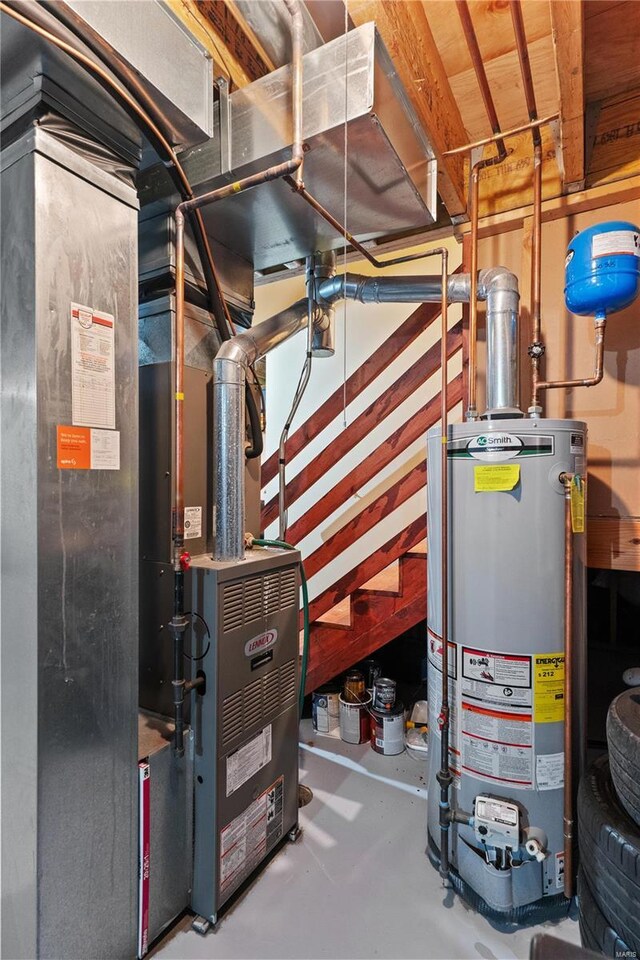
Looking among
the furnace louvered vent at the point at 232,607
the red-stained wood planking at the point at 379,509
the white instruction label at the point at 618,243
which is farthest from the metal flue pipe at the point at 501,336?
the furnace louvered vent at the point at 232,607

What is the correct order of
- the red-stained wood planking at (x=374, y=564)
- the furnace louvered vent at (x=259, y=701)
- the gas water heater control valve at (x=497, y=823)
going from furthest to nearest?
the red-stained wood planking at (x=374, y=564), the furnace louvered vent at (x=259, y=701), the gas water heater control valve at (x=497, y=823)

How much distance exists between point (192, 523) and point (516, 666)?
1253mm

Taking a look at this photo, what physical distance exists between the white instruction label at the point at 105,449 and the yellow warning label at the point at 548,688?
4.77 feet

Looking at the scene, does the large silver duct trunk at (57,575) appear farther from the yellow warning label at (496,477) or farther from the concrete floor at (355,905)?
the yellow warning label at (496,477)

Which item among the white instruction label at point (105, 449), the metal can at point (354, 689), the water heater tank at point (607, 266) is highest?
the water heater tank at point (607, 266)

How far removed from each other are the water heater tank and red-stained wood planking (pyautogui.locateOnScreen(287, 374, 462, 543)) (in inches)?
35.9

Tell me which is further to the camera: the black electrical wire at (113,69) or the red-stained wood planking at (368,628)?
the red-stained wood planking at (368,628)

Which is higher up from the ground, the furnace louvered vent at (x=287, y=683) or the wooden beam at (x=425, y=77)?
the wooden beam at (x=425, y=77)

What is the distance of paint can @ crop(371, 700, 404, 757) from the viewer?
97.2 inches

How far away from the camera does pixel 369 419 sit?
2.86 metres

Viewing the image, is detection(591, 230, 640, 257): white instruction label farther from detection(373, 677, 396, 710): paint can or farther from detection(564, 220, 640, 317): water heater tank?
detection(373, 677, 396, 710): paint can

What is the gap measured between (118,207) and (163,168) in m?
0.47

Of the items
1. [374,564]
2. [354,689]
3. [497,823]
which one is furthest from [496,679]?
[354,689]

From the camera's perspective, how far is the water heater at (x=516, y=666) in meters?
1.51
